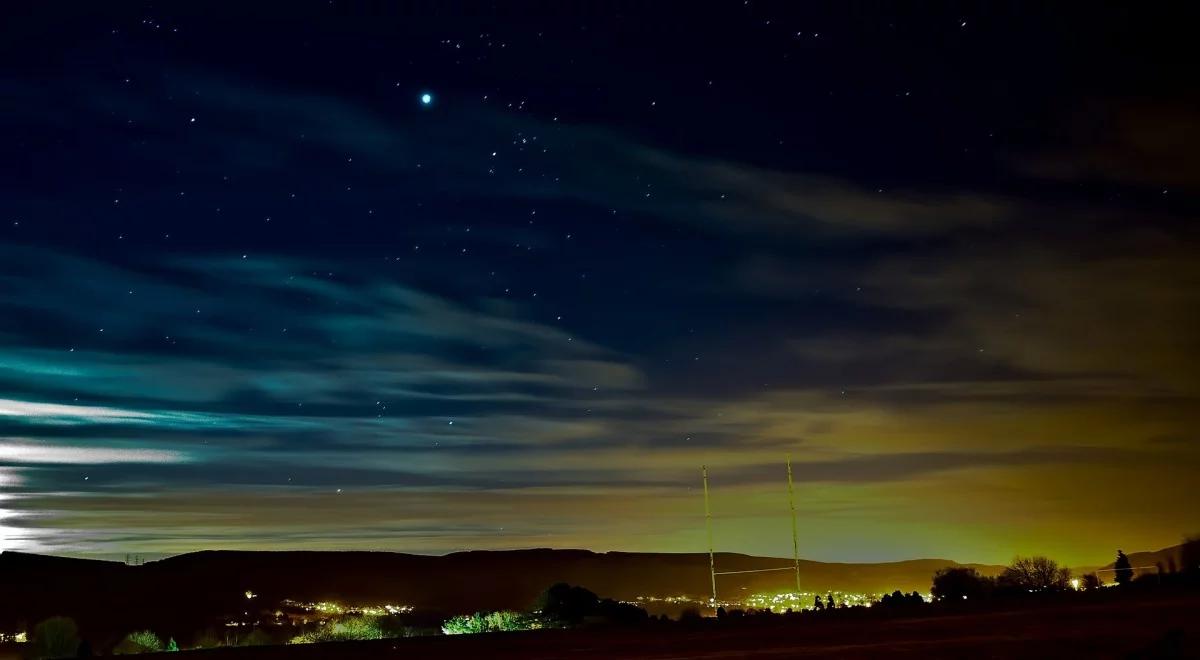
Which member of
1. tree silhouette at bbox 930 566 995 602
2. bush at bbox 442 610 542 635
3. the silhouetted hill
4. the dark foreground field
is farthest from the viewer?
Answer: the silhouetted hill

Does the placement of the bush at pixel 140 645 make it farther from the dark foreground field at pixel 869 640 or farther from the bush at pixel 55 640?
the dark foreground field at pixel 869 640

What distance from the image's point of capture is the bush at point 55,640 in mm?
22031

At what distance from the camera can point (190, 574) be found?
81.2 m

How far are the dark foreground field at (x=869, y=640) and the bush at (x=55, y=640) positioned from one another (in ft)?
19.6

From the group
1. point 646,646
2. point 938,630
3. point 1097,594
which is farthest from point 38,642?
point 1097,594

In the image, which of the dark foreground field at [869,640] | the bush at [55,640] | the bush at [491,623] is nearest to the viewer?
the dark foreground field at [869,640]

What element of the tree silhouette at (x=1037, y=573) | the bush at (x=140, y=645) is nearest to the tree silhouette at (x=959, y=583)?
the tree silhouette at (x=1037, y=573)

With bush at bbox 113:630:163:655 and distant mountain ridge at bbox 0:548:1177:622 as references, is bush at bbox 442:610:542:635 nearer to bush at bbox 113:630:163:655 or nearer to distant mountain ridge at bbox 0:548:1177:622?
bush at bbox 113:630:163:655

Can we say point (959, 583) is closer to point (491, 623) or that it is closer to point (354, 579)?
point (491, 623)

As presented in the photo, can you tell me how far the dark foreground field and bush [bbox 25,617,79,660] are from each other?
596cm

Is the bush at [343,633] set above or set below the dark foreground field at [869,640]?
above

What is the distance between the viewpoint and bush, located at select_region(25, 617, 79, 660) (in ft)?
72.3

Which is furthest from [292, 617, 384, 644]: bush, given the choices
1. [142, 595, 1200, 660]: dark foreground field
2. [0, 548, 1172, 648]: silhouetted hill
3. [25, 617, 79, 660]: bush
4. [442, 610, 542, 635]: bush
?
[0, 548, 1172, 648]: silhouetted hill

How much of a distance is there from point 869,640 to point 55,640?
53.6 feet
